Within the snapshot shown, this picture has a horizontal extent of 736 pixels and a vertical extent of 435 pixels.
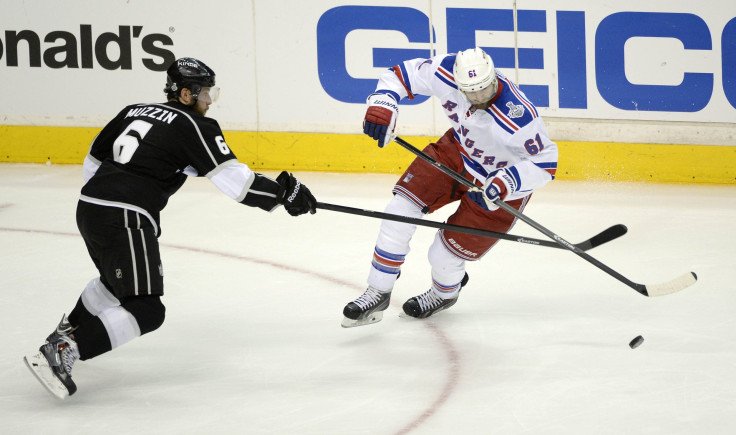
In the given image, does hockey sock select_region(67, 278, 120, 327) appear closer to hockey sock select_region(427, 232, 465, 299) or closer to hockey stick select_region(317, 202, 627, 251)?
hockey stick select_region(317, 202, 627, 251)

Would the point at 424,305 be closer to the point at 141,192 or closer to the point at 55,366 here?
the point at 141,192

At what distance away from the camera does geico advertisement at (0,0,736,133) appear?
621 centimetres

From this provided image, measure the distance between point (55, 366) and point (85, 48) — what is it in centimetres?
413

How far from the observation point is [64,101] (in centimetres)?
648

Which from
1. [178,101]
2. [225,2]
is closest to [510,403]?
[178,101]

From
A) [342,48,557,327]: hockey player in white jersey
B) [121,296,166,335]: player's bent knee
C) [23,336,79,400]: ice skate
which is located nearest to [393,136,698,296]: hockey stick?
[342,48,557,327]: hockey player in white jersey

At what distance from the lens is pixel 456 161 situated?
3650mm

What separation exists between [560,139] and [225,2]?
94.6 inches

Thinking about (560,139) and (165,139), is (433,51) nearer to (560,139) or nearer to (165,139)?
(560,139)

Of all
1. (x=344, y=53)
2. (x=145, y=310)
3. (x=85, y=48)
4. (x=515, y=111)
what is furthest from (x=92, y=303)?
(x=85, y=48)

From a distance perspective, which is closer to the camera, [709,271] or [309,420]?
[309,420]

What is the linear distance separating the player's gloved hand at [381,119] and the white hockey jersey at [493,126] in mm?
93

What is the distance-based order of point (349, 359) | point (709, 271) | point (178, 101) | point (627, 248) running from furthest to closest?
point (627, 248) < point (709, 271) < point (349, 359) < point (178, 101)

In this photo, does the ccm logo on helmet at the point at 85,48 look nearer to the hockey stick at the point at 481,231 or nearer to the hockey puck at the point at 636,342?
the hockey stick at the point at 481,231
